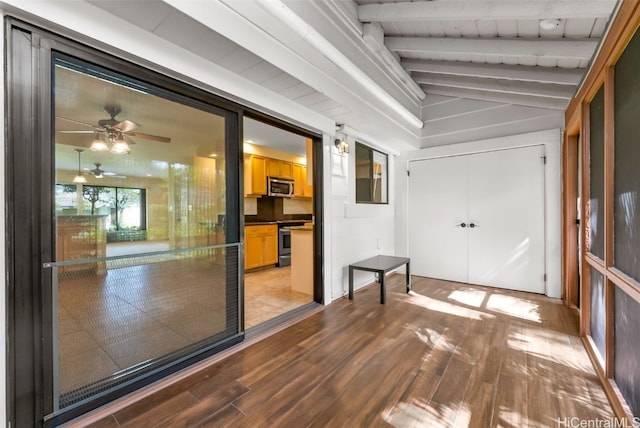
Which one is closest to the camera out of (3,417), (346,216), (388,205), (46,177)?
(3,417)

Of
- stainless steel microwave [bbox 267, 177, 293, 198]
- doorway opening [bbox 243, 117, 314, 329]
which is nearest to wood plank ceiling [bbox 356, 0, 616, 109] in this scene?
doorway opening [bbox 243, 117, 314, 329]

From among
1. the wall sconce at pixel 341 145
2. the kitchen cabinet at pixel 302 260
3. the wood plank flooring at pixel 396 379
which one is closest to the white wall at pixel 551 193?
the wood plank flooring at pixel 396 379

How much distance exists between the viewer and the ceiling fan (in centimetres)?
166

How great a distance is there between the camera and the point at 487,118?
4164mm

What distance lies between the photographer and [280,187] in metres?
5.99

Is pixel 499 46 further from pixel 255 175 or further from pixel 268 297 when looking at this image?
pixel 255 175

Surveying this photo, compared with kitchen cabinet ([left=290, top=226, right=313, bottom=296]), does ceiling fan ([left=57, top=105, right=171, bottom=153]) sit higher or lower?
higher

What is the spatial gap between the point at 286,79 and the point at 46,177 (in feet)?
5.63

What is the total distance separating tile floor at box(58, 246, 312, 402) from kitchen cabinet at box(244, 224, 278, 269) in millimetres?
2760

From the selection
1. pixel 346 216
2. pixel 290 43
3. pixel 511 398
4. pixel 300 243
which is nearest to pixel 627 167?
pixel 511 398

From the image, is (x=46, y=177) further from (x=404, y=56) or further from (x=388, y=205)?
(x=388, y=205)

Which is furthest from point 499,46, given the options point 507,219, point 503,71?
point 507,219

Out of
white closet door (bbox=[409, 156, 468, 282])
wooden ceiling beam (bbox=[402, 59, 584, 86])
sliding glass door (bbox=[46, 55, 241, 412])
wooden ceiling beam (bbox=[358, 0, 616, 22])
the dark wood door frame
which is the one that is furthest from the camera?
white closet door (bbox=[409, 156, 468, 282])

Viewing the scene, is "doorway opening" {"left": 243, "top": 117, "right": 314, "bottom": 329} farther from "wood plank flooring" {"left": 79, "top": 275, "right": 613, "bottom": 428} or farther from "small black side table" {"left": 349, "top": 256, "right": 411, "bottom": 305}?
"wood plank flooring" {"left": 79, "top": 275, "right": 613, "bottom": 428}
